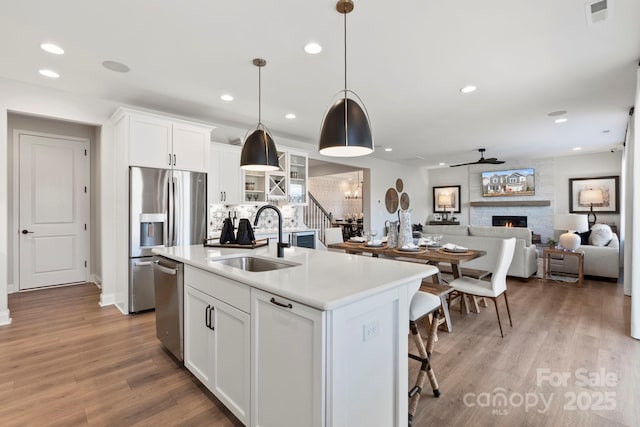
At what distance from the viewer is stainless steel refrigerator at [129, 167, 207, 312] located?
3588 mm

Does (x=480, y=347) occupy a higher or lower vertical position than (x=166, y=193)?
lower

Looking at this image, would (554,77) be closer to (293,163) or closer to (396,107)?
(396,107)

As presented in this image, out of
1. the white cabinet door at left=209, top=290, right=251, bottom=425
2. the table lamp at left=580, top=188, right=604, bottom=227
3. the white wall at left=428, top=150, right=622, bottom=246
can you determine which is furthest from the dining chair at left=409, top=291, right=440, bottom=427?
the white wall at left=428, top=150, right=622, bottom=246

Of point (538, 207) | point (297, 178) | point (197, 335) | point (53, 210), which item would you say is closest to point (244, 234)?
point (197, 335)

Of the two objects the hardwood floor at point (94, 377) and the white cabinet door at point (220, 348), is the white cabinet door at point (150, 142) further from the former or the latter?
the white cabinet door at point (220, 348)

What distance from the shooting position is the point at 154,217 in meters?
3.70

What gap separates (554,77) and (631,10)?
114cm

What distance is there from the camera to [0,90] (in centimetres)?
324

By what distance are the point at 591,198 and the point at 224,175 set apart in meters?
8.66

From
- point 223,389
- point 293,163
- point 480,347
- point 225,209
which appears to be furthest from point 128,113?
point 480,347

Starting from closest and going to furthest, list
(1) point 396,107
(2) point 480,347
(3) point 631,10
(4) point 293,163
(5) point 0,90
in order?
(3) point 631,10 → (2) point 480,347 → (5) point 0,90 → (1) point 396,107 → (4) point 293,163

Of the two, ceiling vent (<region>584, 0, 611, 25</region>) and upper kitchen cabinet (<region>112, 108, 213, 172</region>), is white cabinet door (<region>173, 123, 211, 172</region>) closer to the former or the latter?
upper kitchen cabinet (<region>112, 108, 213, 172</region>)

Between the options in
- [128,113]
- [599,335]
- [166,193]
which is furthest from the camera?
[166,193]

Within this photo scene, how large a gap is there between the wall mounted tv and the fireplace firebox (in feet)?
2.13
